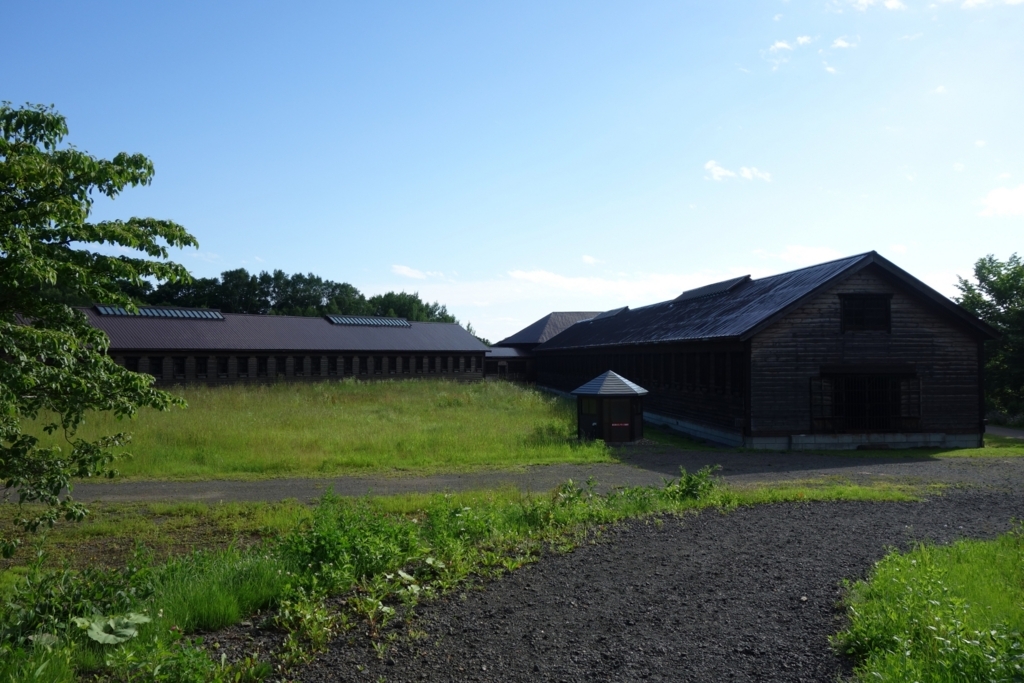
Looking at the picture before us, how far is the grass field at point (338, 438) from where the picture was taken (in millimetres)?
16953

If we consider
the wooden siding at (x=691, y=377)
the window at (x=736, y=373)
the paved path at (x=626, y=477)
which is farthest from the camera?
the wooden siding at (x=691, y=377)

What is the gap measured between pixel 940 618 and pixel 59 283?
8.23m

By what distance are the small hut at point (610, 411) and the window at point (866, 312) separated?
6894mm

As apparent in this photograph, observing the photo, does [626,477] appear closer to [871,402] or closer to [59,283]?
[871,402]

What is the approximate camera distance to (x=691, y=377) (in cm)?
2702

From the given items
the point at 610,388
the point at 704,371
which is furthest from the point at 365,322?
the point at 610,388

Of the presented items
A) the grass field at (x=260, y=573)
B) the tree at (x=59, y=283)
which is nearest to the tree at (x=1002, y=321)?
the grass field at (x=260, y=573)

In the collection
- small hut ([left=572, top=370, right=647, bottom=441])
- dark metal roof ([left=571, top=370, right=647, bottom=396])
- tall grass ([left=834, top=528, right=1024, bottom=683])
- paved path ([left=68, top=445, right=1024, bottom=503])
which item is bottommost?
paved path ([left=68, top=445, right=1024, bottom=503])

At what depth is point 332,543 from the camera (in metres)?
7.84

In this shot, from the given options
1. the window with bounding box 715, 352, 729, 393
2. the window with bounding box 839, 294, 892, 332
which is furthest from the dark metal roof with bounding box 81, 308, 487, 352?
the window with bounding box 839, 294, 892, 332

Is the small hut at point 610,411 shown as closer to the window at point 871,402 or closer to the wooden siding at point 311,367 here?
the window at point 871,402

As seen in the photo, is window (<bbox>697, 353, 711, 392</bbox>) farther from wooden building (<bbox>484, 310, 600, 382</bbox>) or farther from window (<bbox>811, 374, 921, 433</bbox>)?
wooden building (<bbox>484, 310, 600, 382</bbox>)

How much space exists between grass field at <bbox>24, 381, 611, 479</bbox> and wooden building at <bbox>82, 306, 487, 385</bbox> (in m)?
14.0

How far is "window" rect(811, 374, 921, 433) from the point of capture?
22.7 meters
